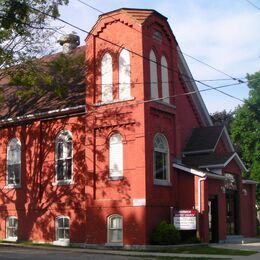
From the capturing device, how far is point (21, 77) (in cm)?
2612

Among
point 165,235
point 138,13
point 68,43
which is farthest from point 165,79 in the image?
point 68,43

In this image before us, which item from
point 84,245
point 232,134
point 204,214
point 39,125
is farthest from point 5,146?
point 232,134

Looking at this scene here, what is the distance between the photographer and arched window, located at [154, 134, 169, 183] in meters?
25.4

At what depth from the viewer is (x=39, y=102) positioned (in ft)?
98.1

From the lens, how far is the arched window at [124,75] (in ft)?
83.7

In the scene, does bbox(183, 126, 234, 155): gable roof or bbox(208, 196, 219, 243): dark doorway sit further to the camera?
bbox(183, 126, 234, 155): gable roof

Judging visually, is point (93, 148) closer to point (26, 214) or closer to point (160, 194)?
point (160, 194)

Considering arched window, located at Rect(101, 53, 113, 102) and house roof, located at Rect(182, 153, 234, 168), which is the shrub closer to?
house roof, located at Rect(182, 153, 234, 168)

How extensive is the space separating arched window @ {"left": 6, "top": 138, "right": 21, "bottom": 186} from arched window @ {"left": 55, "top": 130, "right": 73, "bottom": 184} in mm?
3006

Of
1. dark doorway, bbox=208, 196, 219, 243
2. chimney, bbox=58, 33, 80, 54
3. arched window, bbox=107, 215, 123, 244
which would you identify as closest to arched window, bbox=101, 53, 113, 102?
arched window, bbox=107, 215, 123, 244

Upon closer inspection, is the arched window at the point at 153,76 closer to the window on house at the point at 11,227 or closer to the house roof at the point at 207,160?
the house roof at the point at 207,160

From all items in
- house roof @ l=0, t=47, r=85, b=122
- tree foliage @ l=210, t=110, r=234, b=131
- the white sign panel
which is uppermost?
tree foliage @ l=210, t=110, r=234, b=131

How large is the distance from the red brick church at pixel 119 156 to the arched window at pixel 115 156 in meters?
0.05

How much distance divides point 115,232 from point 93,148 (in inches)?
166
